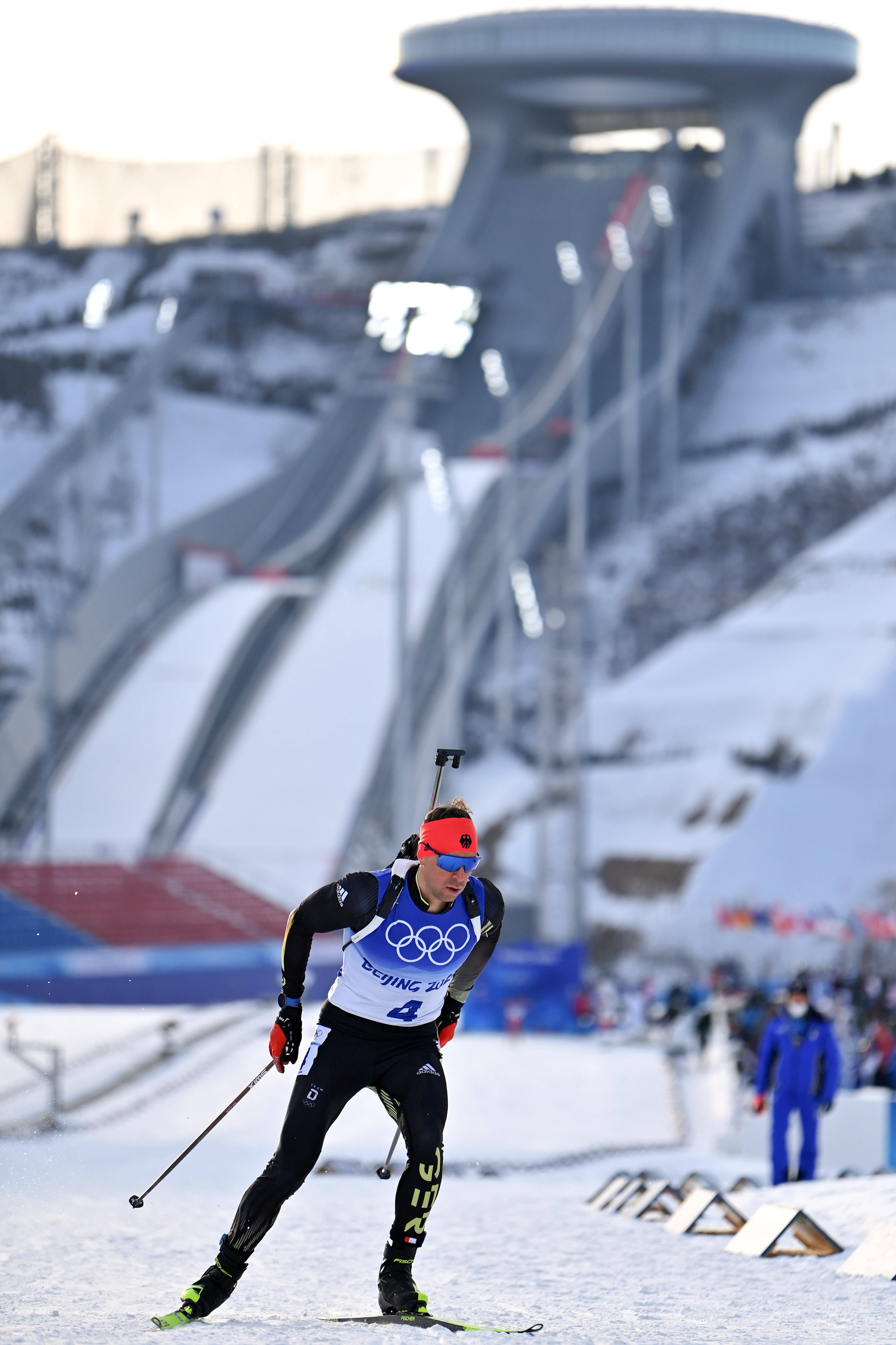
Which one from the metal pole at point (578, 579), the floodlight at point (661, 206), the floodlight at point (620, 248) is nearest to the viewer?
the metal pole at point (578, 579)

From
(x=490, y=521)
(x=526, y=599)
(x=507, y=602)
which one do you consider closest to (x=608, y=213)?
(x=490, y=521)

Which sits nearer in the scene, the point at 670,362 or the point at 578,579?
the point at 578,579

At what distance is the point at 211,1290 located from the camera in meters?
6.11

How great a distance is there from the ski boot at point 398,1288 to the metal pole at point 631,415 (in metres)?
47.6

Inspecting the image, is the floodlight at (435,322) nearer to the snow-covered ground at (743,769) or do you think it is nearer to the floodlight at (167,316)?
the floodlight at (167,316)

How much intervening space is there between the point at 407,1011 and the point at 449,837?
585 millimetres

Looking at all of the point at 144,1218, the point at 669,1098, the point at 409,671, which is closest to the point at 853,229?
the point at 409,671

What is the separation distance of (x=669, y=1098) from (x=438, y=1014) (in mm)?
13567

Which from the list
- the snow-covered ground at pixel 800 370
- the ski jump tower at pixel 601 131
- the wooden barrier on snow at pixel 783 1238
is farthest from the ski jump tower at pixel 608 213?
the wooden barrier on snow at pixel 783 1238

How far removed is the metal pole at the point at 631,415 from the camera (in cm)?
5347

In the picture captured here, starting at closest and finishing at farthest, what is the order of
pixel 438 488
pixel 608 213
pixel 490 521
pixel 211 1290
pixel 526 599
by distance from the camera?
1. pixel 211 1290
2. pixel 438 488
3. pixel 526 599
4. pixel 490 521
5. pixel 608 213

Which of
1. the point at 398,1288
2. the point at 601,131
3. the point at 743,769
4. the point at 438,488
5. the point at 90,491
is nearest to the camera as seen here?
the point at 398,1288

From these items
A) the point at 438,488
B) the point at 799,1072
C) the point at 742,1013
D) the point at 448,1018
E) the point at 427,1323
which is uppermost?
the point at 448,1018

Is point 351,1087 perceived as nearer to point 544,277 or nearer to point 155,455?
point 155,455
